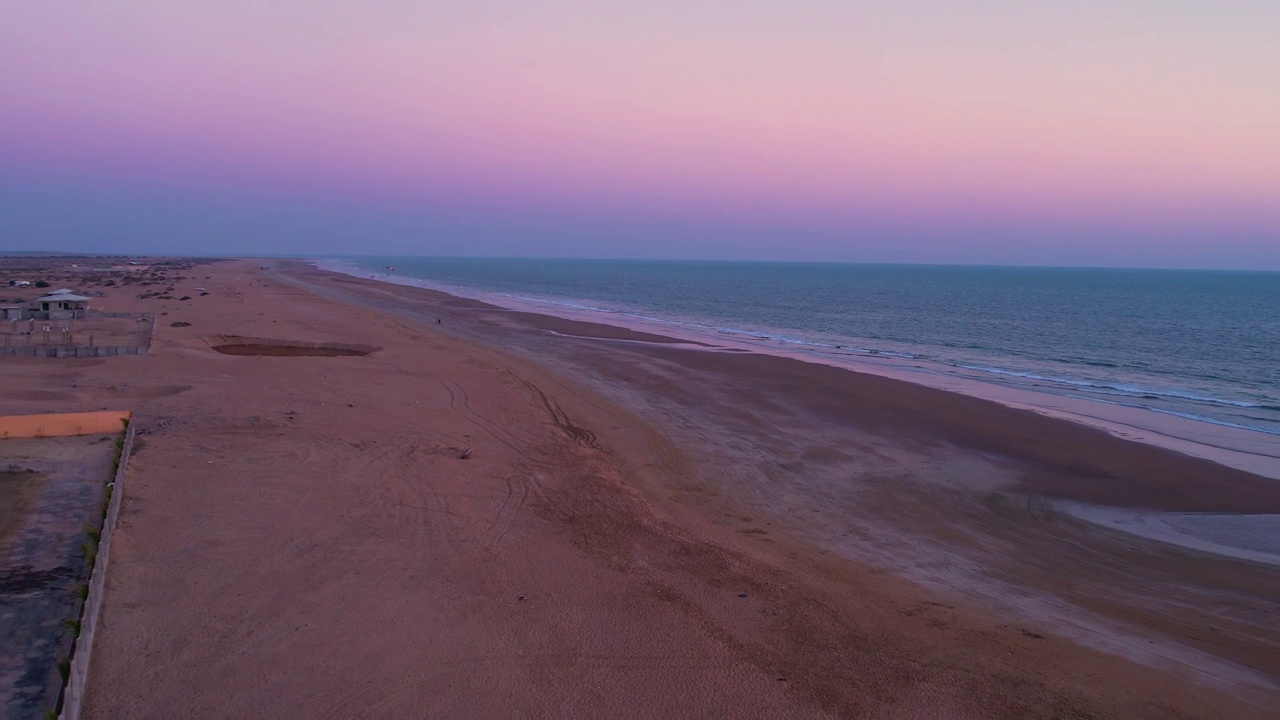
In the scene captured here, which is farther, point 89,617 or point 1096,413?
point 1096,413

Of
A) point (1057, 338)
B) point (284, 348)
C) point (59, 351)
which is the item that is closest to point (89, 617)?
point (59, 351)

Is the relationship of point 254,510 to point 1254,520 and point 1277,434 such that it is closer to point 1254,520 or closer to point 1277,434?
point 1254,520

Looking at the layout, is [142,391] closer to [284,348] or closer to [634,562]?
[284,348]

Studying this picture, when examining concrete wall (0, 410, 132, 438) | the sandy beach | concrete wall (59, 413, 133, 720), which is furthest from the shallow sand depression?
concrete wall (0, 410, 132, 438)

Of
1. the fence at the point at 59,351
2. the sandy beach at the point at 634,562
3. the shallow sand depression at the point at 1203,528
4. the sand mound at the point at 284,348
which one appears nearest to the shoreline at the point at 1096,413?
the sandy beach at the point at 634,562

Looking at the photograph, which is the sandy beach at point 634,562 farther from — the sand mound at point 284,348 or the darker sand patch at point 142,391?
the sand mound at point 284,348

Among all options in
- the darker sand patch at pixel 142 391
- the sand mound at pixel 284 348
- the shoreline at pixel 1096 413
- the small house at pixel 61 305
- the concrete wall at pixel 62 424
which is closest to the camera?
the concrete wall at pixel 62 424
